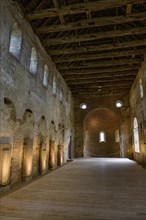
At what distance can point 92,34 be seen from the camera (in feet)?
29.6

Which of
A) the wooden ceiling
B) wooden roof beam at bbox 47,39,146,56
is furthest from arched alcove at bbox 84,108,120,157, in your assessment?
wooden roof beam at bbox 47,39,146,56

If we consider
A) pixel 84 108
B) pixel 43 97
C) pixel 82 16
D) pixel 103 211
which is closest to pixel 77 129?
pixel 84 108

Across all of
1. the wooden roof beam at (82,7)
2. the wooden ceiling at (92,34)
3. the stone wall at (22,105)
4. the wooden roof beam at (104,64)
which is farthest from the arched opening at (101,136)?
the wooden roof beam at (82,7)

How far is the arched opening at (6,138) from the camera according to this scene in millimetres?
5512

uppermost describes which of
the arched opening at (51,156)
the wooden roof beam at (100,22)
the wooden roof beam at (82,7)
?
the wooden roof beam at (82,7)

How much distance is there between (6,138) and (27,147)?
1521 millimetres

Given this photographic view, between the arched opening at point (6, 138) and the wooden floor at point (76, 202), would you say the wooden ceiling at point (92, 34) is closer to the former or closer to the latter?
the arched opening at point (6, 138)

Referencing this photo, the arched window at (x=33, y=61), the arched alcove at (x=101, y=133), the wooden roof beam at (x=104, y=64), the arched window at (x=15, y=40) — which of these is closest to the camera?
the arched window at (x=15, y=40)

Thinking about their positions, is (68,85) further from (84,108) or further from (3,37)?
(3,37)

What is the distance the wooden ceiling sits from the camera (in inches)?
292

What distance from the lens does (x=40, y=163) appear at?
8.76 metres

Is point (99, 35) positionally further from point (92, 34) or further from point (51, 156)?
point (51, 156)

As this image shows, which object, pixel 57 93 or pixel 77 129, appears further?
pixel 77 129

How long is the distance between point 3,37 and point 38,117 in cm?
417
